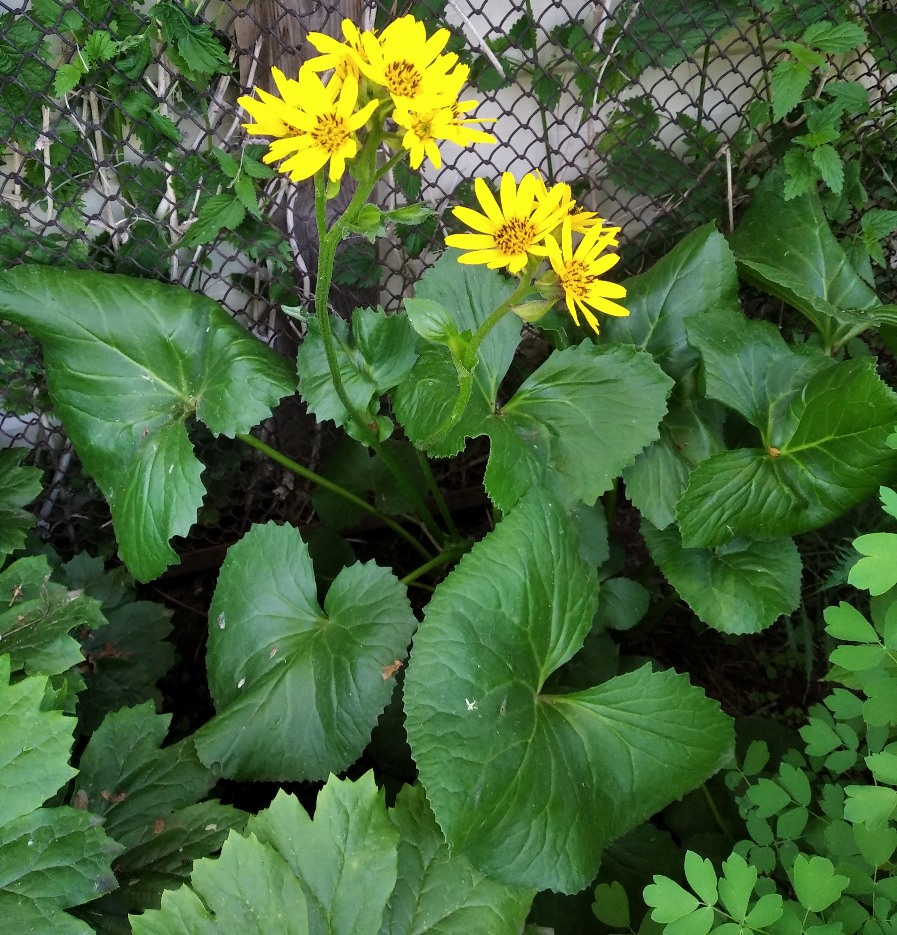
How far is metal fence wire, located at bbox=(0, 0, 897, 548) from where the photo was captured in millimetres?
1101

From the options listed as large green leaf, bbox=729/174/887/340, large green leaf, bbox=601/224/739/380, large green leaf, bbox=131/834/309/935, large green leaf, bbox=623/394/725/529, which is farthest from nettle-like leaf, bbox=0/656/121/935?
large green leaf, bbox=729/174/887/340

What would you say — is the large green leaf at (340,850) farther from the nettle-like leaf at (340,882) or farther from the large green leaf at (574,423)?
the large green leaf at (574,423)

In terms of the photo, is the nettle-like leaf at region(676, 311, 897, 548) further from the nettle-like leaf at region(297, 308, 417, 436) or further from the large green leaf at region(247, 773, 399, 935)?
the large green leaf at region(247, 773, 399, 935)

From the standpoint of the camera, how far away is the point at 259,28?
42.3 inches

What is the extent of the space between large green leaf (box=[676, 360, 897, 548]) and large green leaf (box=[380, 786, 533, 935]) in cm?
57

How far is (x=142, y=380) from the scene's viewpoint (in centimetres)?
116

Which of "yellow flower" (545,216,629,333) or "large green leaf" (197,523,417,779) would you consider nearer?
"yellow flower" (545,216,629,333)

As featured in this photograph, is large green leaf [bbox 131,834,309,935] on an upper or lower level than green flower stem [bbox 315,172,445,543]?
lower

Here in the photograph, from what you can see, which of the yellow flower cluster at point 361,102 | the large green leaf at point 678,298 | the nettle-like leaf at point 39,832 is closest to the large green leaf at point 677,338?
the large green leaf at point 678,298

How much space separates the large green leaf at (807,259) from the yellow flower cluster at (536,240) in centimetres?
51

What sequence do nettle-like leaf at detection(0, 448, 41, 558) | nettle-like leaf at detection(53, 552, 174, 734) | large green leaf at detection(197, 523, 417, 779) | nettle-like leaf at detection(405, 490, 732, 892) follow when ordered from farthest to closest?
nettle-like leaf at detection(53, 552, 174, 734), nettle-like leaf at detection(0, 448, 41, 558), large green leaf at detection(197, 523, 417, 779), nettle-like leaf at detection(405, 490, 732, 892)

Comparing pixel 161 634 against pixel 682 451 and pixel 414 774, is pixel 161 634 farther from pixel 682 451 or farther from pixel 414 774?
pixel 682 451

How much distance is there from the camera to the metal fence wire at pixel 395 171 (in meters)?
1.10

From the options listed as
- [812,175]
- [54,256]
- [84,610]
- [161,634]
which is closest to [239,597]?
[84,610]
